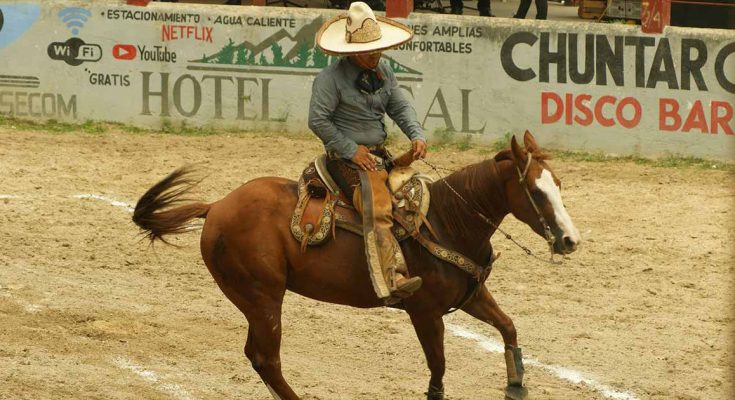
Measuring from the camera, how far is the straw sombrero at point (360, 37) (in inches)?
303

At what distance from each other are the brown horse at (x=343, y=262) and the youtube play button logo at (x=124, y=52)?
866 cm

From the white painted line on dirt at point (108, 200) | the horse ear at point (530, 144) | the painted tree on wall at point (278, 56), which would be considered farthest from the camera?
the painted tree on wall at point (278, 56)

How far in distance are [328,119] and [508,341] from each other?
174cm

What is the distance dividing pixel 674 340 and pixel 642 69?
19.8 feet

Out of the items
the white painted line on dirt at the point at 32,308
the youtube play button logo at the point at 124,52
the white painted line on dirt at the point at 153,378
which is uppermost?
the youtube play button logo at the point at 124,52

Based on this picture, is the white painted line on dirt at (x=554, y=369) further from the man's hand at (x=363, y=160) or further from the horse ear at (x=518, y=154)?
the man's hand at (x=363, y=160)

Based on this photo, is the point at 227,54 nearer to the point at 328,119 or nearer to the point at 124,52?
the point at 124,52

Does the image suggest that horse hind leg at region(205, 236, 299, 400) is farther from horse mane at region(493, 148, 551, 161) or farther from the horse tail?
horse mane at region(493, 148, 551, 161)

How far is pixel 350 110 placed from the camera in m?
7.89

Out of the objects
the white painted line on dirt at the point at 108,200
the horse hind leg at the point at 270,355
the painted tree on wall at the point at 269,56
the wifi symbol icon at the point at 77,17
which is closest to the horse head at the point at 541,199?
the horse hind leg at the point at 270,355

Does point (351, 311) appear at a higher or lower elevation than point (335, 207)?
lower

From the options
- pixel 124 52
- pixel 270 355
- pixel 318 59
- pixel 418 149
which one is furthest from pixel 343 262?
pixel 124 52

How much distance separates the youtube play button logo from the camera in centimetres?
1623

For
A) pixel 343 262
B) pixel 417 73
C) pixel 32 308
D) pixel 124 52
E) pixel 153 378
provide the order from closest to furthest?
pixel 343 262, pixel 153 378, pixel 32 308, pixel 417 73, pixel 124 52
